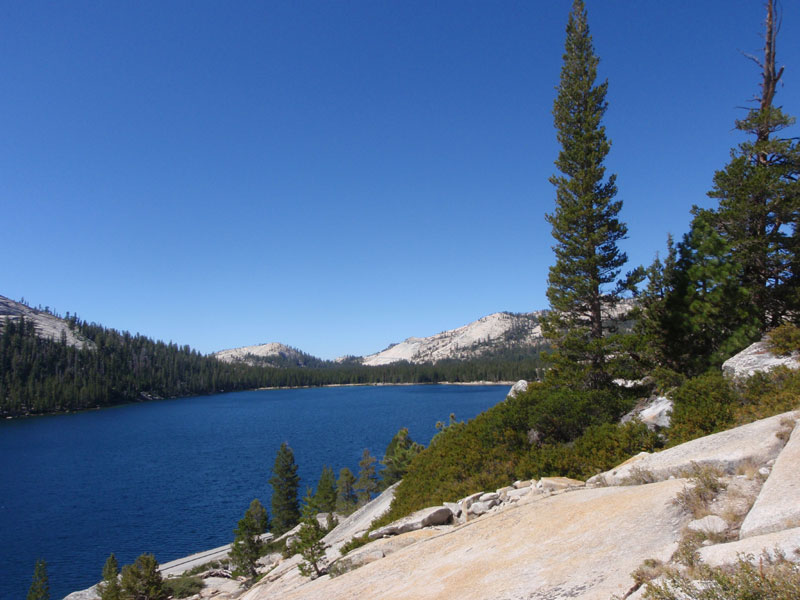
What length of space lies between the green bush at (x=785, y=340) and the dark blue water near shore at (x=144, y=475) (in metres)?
48.1

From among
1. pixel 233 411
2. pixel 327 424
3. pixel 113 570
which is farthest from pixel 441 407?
pixel 113 570

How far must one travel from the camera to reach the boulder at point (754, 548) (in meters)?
4.87

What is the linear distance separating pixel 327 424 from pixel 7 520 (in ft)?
213

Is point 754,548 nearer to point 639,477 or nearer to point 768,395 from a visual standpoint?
point 639,477

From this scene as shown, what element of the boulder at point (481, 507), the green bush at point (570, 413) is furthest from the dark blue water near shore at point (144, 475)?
the boulder at point (481, 507)

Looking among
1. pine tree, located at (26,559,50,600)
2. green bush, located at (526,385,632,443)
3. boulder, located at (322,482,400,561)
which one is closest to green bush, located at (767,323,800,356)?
green bush, located at (526,385,632,443)

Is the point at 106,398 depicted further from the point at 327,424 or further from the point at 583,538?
the point at 583,538

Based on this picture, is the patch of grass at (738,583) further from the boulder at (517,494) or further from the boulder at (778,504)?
the boulder at (517,494)

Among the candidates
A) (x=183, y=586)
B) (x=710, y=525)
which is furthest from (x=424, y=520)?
(x=183, y=586)

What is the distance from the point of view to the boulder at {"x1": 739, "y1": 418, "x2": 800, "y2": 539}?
5.66 meters

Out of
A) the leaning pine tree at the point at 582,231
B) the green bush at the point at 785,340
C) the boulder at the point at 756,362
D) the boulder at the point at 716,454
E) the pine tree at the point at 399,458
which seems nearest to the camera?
the boulder at the point at 716,454

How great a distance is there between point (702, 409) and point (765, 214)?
12060 millimetres

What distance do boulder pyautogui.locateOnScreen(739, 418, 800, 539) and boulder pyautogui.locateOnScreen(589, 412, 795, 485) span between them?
1254 millimetres

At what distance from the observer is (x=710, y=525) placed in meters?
6.37
